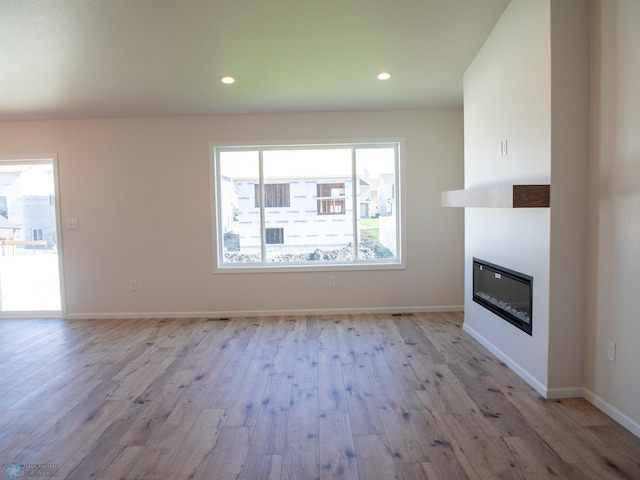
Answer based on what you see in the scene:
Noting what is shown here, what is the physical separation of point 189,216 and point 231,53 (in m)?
2.21

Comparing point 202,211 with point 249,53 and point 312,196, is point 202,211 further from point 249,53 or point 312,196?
point 249,53

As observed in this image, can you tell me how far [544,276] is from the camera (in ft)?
8.43

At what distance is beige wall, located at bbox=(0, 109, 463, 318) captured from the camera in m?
4.73

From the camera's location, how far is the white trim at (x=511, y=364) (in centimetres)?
265

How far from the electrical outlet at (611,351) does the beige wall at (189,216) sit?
8.14ft

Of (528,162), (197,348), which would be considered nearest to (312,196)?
(197,348)

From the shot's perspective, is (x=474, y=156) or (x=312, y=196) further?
(x=312, y=196)

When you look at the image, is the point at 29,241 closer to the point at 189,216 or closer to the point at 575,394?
the point at 189,216

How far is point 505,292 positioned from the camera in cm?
315

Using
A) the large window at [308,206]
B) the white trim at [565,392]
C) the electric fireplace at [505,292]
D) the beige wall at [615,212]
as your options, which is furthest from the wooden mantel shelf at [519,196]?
the large window at [308,206]

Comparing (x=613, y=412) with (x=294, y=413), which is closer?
(x=613, y=412)

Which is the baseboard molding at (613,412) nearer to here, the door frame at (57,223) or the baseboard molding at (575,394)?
the baseboard molding at (575,394)

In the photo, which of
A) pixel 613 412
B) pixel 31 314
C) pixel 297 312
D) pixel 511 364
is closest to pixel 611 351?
pixel 613 412

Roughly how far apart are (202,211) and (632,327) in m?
4.23
